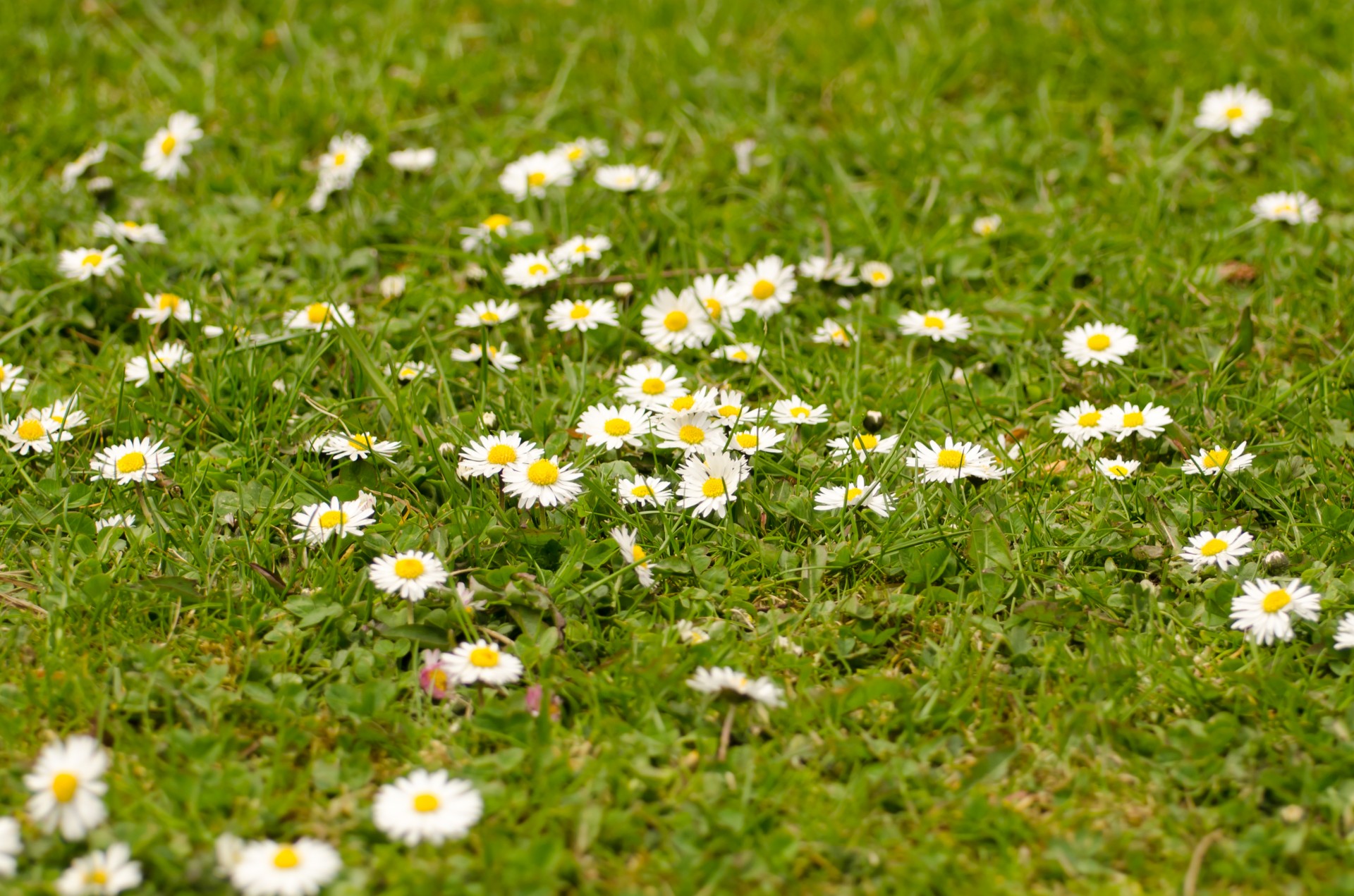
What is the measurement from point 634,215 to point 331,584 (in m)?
1.64

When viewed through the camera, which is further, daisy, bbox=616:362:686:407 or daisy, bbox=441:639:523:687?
daisy, bbox=616:362:686:407

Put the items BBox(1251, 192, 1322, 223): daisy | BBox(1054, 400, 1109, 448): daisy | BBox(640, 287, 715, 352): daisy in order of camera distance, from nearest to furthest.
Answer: BBox(1054, 400, 1109, 448): daisy
BBox(640, 287, 715, 352): daisy
BBox(1251, 192, 1322, 223): daisy

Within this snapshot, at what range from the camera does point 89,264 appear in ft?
10.4

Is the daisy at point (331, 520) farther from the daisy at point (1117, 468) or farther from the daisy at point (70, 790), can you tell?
the daisy at point (1117, 468)

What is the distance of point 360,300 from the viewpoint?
3.29 metres

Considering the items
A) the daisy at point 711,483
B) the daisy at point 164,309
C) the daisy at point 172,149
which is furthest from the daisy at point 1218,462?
the daisy at point 172,149

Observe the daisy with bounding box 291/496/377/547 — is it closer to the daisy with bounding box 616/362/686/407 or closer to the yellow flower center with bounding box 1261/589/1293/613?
the daisy with bounding box 616/362/686/407

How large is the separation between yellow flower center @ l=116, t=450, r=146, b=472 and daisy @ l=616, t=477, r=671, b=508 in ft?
3.28

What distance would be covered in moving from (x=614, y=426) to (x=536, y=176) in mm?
1198

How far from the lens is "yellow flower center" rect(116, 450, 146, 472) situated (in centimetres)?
254

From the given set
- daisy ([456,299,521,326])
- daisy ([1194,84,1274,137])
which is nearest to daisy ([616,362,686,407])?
daisy ([456,299,521,326])

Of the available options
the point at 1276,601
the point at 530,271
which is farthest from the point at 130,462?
the point at 1276,601

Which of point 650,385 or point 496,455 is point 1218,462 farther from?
point 496,455

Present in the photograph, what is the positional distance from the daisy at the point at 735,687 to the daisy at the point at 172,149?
2507 millimetres
